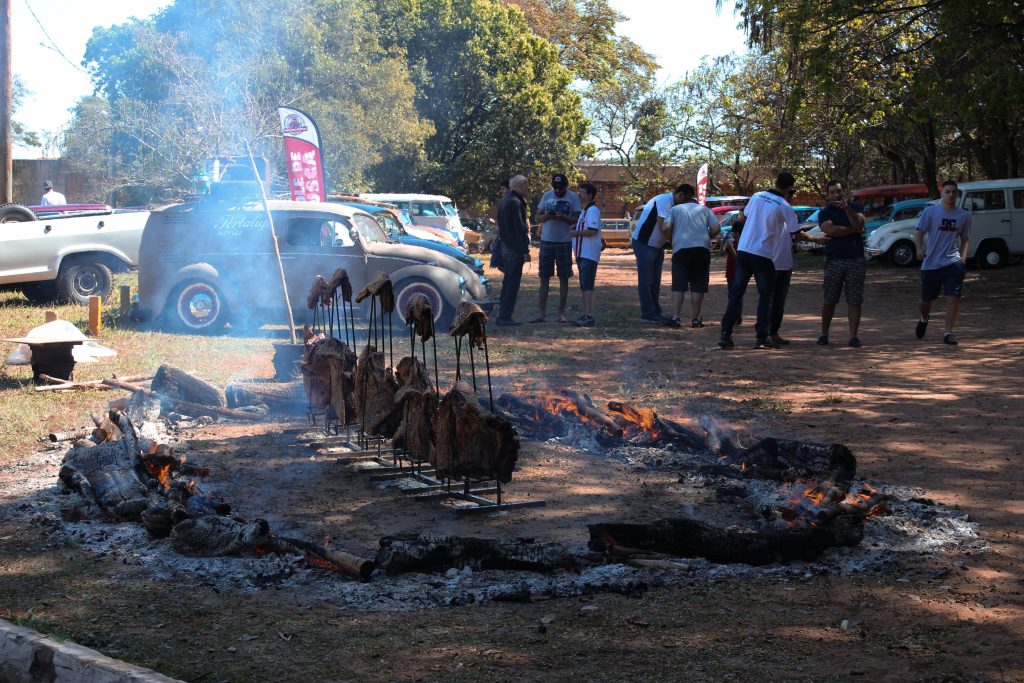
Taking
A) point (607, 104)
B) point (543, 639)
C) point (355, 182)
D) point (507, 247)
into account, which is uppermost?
point (607, 104)

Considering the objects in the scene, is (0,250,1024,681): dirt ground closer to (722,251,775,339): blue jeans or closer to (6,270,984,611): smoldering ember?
(6,270,984,611): smoldering ember

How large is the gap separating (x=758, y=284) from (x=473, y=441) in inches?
277

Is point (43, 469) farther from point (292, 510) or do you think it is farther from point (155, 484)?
point (292, 510)

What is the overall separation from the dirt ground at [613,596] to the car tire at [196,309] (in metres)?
5.66

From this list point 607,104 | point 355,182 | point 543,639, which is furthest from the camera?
point 607,104

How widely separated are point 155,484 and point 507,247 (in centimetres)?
820

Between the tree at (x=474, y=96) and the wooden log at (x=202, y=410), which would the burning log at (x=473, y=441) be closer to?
the wooden log at (x=202, y=410)

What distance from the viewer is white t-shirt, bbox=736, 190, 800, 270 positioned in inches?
460

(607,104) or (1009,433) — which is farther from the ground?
(607,104)

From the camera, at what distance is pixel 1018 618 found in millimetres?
4254

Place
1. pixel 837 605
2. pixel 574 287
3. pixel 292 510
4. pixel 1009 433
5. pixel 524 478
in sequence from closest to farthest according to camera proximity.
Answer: pixel 837 605, pixel 292 510, pixel 524 478, pixel 1009 433, pixel 574 287

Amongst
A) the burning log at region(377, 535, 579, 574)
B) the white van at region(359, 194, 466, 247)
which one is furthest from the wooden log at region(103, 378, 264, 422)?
the white van at region(359, 194, 466, 247)

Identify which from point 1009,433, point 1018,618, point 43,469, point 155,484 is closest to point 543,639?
point 1018,618

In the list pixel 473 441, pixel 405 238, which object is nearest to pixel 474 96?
pixel 405 238
